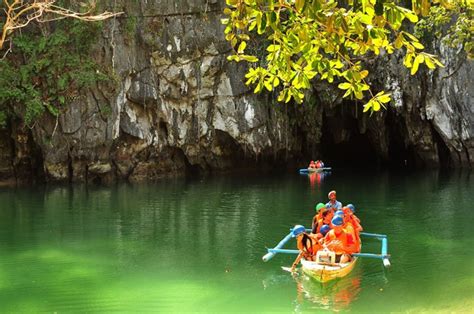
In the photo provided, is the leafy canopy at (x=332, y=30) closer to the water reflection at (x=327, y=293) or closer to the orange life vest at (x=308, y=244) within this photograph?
the water reflection at (x=327, y=293)

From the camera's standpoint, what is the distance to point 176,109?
86.1 ft

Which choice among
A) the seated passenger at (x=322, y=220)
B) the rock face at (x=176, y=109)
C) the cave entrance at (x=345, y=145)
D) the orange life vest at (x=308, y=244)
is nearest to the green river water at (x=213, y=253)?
the orange life vest at (x=308, y=244)

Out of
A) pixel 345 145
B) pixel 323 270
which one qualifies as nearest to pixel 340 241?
pixel 323 270

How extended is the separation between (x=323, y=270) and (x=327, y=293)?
1.23 ft

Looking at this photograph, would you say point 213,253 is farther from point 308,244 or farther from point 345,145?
point 345,145

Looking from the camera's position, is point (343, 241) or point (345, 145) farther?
point (345, 145)

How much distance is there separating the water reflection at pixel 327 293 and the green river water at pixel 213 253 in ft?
0.05

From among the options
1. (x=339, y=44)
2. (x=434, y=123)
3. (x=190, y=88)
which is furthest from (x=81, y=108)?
(x=339, y=44)

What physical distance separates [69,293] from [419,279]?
17.9 ft

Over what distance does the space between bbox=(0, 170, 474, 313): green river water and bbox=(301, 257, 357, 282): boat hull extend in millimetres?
128

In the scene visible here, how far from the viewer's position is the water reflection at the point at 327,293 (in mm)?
7867

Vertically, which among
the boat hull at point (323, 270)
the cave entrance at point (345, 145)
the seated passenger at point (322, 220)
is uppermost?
the cave entrance at point (345, 145)

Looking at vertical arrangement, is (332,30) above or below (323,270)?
above

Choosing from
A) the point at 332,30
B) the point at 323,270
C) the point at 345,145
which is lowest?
the point at 323,270
